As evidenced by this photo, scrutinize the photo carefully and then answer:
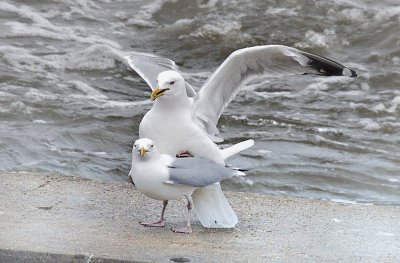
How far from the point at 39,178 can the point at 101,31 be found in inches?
210

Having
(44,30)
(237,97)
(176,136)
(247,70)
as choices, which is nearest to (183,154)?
(176,136)

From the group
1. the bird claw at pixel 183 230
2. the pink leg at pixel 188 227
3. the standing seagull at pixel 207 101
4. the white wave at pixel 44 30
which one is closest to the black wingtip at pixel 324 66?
the standing seagull at pixel 207 101

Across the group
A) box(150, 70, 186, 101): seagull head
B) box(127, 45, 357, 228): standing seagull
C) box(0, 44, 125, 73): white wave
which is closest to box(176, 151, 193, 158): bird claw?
box(127, 45, 357, 228): standing seagull

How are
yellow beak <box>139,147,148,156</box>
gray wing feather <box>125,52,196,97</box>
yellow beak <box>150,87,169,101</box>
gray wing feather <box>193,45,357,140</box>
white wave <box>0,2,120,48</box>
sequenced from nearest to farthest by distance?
1. yellow beak <box>139,147,148,156</box>
2. yellow beak <box>150,87,169,101</box>
3. gray wing feather <box>193,45,357,140</box>
4. gray wing feather <box>125,52,196,97</box>
5. white wave <box>0,2,120,48</box>

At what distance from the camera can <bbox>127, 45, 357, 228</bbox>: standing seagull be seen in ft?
13.9

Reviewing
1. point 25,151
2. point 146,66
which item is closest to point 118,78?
point 25,151

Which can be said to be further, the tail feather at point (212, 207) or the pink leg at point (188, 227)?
the tail feather at point (212, 207)

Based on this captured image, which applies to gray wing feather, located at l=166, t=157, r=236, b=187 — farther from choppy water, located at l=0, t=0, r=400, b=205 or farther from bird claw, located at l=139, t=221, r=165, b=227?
choppy water, located at l=0, t=0, r=400, b=205

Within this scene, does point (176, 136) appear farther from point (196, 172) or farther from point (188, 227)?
point (188, 227)

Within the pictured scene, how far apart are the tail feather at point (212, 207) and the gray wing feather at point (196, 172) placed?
0.10m

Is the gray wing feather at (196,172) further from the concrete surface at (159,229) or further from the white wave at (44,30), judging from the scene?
the white wave at (44,30)

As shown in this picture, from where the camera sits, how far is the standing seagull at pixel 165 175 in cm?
396

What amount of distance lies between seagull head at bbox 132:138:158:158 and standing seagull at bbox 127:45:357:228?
231 mm

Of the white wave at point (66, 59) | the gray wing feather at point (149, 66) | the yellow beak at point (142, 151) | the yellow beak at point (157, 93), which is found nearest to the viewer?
the yellow beak at point (142, 151)
